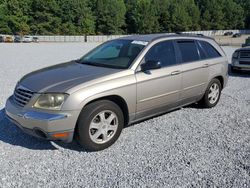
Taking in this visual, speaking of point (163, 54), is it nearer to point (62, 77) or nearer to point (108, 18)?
point (62, 77)

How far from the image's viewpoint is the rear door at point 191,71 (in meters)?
5.10


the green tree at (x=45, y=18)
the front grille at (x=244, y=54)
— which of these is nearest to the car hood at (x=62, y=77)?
the front grille at (x=244, y=54)

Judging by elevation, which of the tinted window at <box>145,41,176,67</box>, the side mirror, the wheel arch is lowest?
the wheel arch

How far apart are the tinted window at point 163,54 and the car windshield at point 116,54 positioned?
0.62 feet

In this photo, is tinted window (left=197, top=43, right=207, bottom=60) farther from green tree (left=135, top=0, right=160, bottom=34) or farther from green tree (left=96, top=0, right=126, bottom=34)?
green tree (left=135, top=0, right=160, bottom=34)

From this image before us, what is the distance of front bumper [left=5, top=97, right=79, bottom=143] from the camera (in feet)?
11.7

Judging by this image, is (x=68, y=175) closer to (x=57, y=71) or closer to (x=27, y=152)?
(x=27, y=152)

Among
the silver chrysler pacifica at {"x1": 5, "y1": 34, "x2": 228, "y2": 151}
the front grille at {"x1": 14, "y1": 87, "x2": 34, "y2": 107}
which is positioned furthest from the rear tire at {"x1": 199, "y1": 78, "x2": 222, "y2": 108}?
the front grille at {"x1": 14, "y1": 87, "x2": 34, "y2": 107}

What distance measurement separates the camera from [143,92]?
14.2 feet

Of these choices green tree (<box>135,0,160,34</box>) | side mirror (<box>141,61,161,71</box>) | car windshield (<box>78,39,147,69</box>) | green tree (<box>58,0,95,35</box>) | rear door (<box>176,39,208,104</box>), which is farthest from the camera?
green tree (<box>135,0,160,34</box>)

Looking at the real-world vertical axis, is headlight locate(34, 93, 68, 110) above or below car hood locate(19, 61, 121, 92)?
below

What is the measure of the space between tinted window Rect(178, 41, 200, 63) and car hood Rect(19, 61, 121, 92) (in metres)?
1.62

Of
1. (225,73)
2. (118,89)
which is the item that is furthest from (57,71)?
(225,73)

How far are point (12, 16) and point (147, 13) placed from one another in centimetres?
3564
